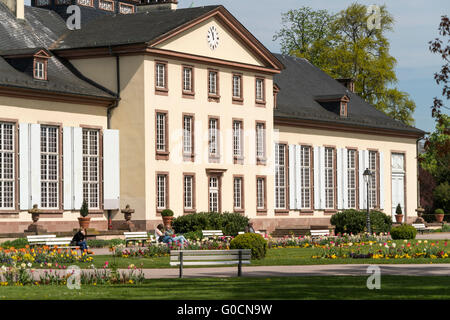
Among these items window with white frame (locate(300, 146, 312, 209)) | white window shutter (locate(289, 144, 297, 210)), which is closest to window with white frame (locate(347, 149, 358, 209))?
window with white frame (locate(300, 146, 312, 209))

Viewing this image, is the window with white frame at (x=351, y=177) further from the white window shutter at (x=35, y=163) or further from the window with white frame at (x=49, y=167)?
the white window shutter at (x=35, y=163)

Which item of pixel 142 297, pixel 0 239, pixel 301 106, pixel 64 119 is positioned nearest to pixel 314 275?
pixel 142 297

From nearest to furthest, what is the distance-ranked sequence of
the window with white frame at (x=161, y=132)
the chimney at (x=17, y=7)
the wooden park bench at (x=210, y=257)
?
the wooden park bench at (x=210, y=257) → the window with white frame at (x=161, y=132) → the chimney at (x=17, y=7)

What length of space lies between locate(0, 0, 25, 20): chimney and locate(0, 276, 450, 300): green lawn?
29663 millimetres

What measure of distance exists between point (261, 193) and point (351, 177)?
10187 mm

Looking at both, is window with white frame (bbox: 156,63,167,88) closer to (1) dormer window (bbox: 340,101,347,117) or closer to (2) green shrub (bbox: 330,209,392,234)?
(2) green shrub (bbox: 330,209,392,234)

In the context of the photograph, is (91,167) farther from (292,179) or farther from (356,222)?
(292,179)

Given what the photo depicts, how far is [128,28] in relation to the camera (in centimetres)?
5309

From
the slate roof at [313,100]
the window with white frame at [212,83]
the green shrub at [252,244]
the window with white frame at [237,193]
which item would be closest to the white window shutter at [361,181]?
the slate roof at [313,100]

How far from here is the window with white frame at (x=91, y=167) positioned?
1965 inches

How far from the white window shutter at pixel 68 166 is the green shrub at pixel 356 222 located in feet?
40.8

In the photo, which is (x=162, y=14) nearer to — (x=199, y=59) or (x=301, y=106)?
(x=199, y=59)

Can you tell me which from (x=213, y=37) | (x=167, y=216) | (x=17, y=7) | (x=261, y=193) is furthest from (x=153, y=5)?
(x=167, y=216)
